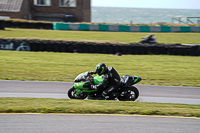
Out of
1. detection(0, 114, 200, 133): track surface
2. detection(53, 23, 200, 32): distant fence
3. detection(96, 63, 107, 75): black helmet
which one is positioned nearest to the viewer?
detection(0, 114, 200, 133): track surface

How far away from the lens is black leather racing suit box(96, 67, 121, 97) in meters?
9.50

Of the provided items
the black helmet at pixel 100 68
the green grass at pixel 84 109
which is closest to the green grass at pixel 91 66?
the black helmet at pixel 100 68

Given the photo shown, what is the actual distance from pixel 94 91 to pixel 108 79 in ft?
2.16


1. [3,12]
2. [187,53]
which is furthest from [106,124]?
[3,12]

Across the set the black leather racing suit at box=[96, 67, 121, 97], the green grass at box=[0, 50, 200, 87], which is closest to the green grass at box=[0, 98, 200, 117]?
the black leather racing suit at box=[96, 67, 121, 97]

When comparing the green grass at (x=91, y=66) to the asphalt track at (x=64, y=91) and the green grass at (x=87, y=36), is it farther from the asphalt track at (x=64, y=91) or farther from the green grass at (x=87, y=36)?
the green grass at (x=87, y=36)

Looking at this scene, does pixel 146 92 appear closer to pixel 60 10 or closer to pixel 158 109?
pixel 158 109

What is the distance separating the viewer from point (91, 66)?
54.1ft

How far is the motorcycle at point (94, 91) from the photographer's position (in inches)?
380

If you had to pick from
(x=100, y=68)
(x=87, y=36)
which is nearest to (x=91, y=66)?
(x=100, y=68)

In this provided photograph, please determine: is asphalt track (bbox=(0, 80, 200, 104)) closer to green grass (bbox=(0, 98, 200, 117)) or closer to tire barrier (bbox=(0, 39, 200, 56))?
green grass (bbox=(0, 98, 200, 117))

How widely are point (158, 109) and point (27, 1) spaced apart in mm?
41629

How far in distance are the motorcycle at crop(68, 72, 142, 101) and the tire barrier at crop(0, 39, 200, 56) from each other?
1194cm

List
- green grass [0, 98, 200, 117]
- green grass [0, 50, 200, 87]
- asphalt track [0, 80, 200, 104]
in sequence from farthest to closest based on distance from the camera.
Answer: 1. green grass [0, 50, 200, 87]
2. asphalt track [0, 80, 200, 104]
3. green grass [0, 98, 200, 117]
